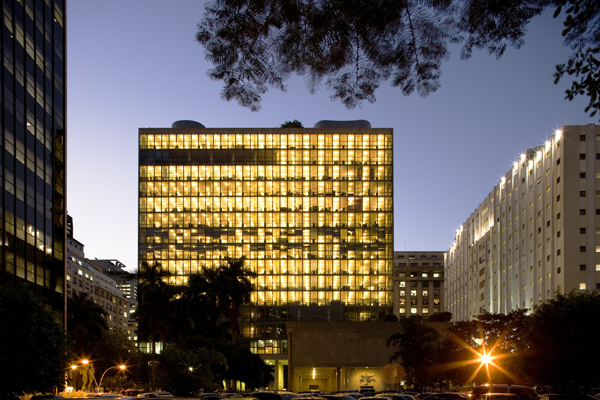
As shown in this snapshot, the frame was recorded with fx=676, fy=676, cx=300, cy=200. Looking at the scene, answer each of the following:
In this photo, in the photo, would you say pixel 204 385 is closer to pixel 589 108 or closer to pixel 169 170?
pixel 589 108

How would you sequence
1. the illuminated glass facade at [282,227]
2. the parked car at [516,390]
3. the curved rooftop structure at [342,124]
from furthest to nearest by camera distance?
the curved rooftop structure at [342,124]
the illuminated glass facade at [282,227]
the parked car at [516,390]

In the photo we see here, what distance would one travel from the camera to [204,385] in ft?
177

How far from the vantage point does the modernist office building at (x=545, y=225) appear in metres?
93.7

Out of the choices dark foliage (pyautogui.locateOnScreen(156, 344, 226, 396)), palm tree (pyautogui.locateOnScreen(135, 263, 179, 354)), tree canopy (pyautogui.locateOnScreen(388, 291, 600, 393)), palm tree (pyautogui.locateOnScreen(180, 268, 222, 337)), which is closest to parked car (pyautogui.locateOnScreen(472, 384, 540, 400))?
tree canopy (pyautogui.locateOnScreen(388, 291, 600, 393))

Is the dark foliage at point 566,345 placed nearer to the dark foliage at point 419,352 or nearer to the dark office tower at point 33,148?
the dark foliage at point 419,352

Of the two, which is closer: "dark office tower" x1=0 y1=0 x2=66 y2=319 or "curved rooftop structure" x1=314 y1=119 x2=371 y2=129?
"dark office tower" x1=0 y1=0 x2=66 y2=319

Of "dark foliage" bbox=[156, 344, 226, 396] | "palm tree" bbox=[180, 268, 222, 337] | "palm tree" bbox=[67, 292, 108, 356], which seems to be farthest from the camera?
"palm tree" bbox=[180, 268, 222, 337]

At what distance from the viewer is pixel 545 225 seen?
332ft

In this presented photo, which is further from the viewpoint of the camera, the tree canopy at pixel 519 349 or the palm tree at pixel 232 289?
the palm tree at pixel 232 289

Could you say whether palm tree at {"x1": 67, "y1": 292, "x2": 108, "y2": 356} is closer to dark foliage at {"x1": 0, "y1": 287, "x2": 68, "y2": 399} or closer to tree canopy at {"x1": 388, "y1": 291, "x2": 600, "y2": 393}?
tree canopy at {"x1": 388, "y1": 291, "x2": 600, "y2": 393}

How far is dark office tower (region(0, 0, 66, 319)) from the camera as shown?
5366 cm

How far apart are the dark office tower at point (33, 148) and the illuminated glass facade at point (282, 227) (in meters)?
75.8

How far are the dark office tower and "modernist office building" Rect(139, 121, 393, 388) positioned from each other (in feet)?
249

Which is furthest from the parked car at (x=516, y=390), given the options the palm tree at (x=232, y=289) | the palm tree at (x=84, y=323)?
the palm tree at (x=84, y=323)
